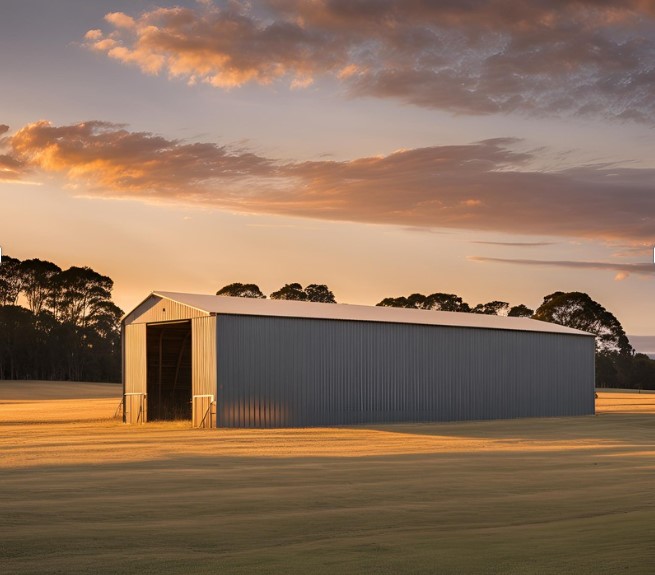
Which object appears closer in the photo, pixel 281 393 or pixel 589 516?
pixel 589 516

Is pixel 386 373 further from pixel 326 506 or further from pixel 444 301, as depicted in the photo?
pixel 444 301

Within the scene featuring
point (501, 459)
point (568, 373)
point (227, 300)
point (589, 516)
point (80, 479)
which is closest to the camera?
point (589, 516)

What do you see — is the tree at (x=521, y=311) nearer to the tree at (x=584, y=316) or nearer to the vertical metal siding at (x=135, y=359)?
the tree at (x=584, y=316)

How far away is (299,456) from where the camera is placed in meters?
27.5

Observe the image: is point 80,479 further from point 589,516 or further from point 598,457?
point 598,457

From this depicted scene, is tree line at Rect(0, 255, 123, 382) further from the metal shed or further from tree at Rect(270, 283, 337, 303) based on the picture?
the metal shed

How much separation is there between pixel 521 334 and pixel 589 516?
1509 inches

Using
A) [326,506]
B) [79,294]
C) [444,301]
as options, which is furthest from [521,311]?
[326,506]

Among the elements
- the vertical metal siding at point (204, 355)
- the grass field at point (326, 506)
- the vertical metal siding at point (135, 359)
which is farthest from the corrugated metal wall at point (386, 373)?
the grass field at point (326, 506)

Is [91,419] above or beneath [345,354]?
beneath

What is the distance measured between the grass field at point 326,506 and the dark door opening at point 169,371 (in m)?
13.9

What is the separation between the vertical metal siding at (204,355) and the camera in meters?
41.5

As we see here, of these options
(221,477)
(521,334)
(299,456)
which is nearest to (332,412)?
(521,334)

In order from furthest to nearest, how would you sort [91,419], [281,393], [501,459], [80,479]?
[91,419] → [281,393] → [501,459] → [80,479]
